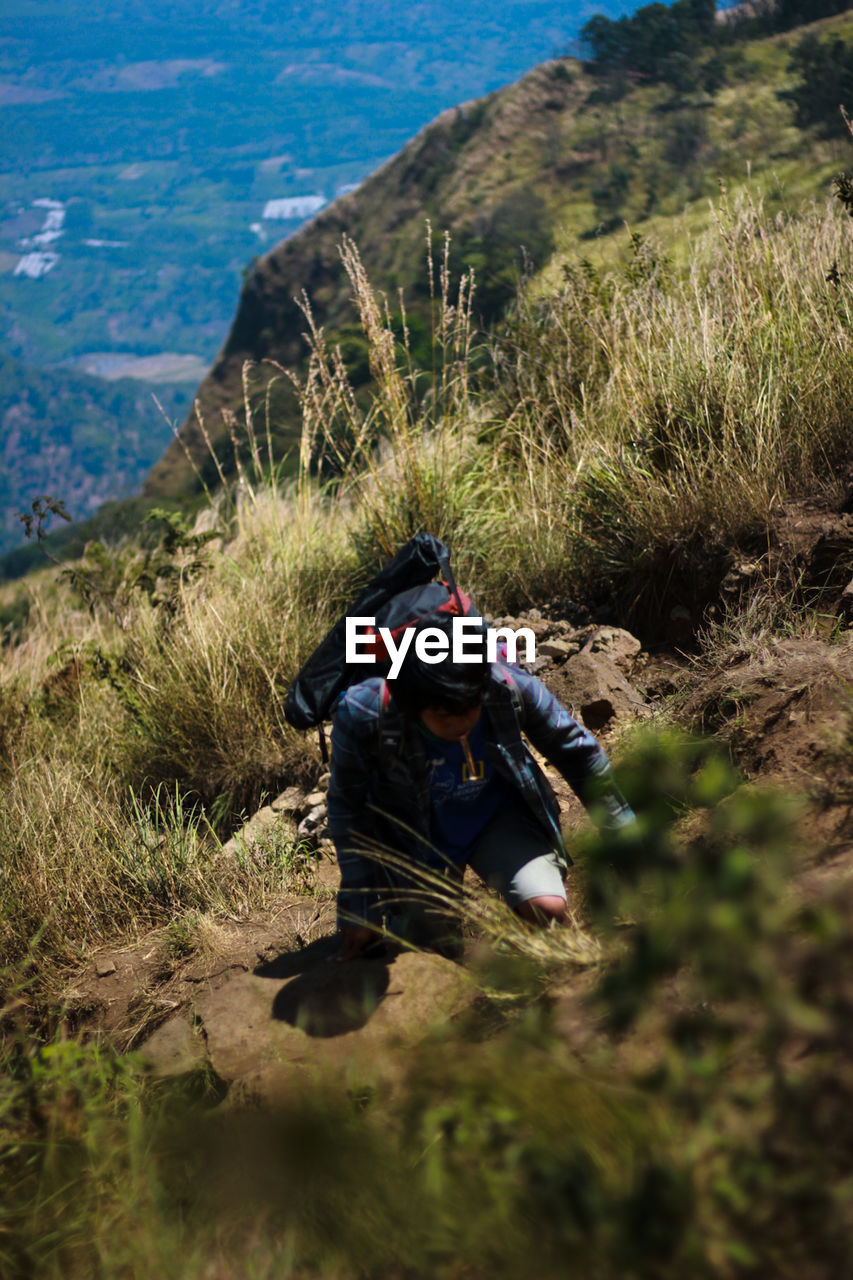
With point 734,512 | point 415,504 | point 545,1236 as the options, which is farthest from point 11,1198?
point 415,504

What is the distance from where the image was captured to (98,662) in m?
6.07

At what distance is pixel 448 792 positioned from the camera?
9.82 ft

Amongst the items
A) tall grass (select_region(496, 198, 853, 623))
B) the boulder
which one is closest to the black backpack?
the boulder

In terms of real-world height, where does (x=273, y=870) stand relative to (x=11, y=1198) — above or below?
below

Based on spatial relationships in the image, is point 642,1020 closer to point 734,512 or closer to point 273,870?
point 273,870

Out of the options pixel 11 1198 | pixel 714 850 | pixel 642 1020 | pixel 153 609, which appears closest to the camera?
pixel 642 1020

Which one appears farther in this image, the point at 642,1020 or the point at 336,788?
the point at 336,788

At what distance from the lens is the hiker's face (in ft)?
8.71

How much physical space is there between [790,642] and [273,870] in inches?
90.0

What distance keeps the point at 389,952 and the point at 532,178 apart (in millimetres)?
50194

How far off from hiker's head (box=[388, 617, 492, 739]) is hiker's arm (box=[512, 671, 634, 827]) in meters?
0.18

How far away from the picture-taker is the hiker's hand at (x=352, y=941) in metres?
2.90

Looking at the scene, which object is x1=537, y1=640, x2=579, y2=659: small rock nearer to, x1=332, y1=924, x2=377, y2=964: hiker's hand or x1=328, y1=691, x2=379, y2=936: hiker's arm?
x1=328, y1=691, x2=379, y2=936: hiker's arm

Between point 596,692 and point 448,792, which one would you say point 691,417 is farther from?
point 448,792
